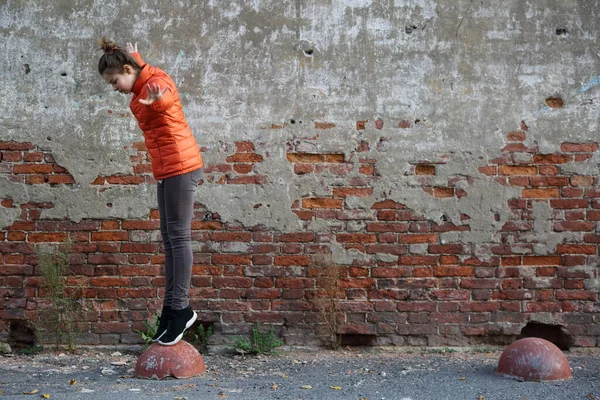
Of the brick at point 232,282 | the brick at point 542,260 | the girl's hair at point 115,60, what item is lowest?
the brick at point 232,282

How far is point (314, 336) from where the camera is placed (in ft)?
17.1

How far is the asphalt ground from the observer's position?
3998mm

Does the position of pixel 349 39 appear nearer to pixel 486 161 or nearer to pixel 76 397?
pixel 486 161

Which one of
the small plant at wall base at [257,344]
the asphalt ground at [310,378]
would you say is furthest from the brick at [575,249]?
the small plant at wall base at [257,344]

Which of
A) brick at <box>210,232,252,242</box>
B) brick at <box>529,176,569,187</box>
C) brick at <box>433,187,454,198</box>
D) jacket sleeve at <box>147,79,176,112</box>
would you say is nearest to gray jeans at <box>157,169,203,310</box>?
jacket sleeve at <box>147,79,176,112</box>

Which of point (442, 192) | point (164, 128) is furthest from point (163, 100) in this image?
point (442, 192)

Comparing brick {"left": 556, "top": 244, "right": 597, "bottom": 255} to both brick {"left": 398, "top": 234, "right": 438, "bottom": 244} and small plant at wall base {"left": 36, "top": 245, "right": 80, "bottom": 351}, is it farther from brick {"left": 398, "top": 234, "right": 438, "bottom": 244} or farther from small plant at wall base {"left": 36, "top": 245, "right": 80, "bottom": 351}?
small plant at wall base {"left": 36, "top": 245, "right": 80, "bottom": 351}

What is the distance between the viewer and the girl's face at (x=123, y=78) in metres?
4.06

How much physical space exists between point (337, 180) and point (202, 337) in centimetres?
155

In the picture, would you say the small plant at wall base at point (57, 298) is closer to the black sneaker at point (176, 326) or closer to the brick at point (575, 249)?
the black sneaker at point (176, 326)

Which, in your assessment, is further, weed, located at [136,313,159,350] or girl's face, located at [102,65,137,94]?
weed, located at [136,313,159,350]

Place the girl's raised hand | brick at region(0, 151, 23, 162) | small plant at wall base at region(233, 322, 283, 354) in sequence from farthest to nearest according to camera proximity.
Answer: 1. brick at region(0, 151, 23, 162)
2. small plant at wall base at region(233, 322, 283, 354)
3. the girl's raised hand

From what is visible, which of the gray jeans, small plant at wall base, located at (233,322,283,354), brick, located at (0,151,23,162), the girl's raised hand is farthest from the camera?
brick, located at (0,151,23,162)

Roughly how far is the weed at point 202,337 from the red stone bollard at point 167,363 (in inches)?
31.2
